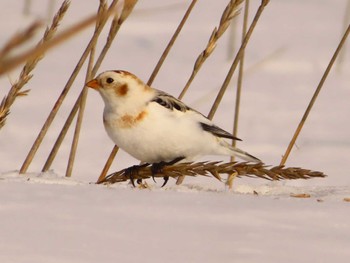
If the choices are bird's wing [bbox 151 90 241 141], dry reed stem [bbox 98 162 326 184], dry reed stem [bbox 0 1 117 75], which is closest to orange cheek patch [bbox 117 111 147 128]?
bird's wing [bbox 151 90 241 141]

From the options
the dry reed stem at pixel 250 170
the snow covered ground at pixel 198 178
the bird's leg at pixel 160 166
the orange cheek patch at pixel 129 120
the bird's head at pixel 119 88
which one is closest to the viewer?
the snow covered ground at pixel 198 178

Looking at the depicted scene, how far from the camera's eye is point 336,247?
1.55 metres

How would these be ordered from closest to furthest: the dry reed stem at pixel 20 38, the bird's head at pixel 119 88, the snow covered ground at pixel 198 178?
1. the dry reed stem at pixel 20 38
2. the snow covered ground at pixel 198 178
3. the bird's head at pixel 119 88

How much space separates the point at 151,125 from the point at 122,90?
22cm

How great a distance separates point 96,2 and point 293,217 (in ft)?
20.1

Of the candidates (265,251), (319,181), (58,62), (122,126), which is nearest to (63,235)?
(265,251)

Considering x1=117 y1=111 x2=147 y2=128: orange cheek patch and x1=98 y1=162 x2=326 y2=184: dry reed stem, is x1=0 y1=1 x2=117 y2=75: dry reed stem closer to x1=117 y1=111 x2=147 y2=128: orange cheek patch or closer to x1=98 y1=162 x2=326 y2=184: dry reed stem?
x1=98 y1=162 x2=326 y2=184: dry reed stem

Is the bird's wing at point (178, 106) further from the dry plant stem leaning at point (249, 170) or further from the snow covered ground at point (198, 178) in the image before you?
the dry plant stem leaning at point (249, 170)

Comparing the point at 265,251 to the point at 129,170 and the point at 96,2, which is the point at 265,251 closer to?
the point at 129,170

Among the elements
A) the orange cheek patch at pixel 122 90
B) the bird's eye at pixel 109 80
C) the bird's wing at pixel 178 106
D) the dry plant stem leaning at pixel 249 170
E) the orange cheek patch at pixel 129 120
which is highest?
the bird's eye at pixel 109 80

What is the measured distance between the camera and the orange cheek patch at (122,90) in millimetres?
2967

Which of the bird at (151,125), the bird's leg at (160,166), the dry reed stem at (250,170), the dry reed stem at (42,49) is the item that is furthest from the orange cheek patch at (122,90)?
the dry reed stem at (42,49)

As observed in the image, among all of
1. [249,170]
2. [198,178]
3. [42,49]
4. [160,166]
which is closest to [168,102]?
[160,166]

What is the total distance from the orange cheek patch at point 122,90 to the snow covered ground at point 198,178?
0.28 meters
